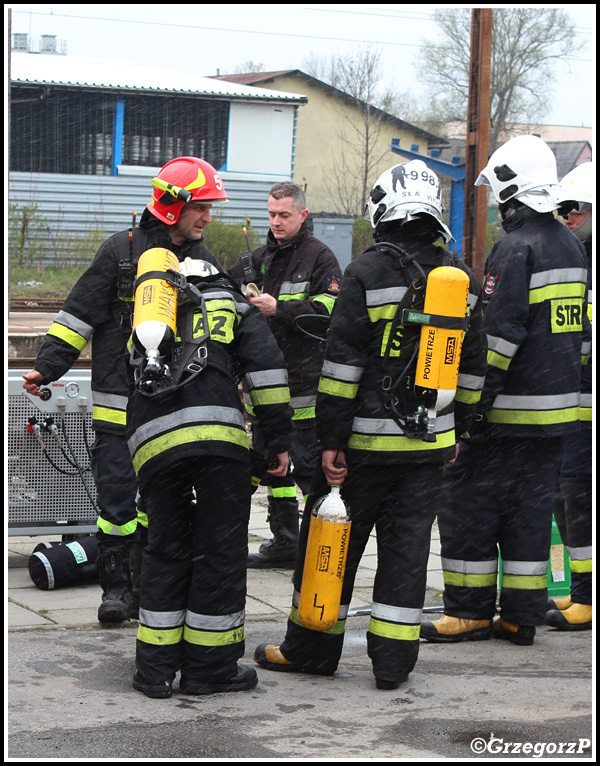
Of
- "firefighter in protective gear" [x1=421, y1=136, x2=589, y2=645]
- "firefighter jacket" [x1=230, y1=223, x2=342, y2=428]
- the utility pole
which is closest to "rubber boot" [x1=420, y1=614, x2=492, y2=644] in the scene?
"firefighter in protective gear" [x1=421, y1=136, x2=589, y2=645]

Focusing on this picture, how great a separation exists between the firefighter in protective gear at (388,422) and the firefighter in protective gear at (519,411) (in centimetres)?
68

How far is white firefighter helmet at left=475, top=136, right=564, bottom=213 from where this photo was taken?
16.8 feet

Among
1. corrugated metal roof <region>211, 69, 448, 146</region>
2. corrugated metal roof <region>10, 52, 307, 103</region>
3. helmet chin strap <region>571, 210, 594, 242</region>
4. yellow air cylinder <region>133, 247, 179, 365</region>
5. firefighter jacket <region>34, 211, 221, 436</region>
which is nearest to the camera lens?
yellow air cylinder <region>133, 247, 179, 365</region>

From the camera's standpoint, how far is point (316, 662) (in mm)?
4465

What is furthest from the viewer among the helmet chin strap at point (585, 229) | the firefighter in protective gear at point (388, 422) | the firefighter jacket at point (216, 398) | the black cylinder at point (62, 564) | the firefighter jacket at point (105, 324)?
the black cylinder at point (62, 564)

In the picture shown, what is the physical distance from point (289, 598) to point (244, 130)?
24.1m

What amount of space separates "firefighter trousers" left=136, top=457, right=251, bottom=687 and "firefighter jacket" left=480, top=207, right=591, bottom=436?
158 cm

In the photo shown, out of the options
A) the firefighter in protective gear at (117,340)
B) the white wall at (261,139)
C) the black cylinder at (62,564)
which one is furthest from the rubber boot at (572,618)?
the white wall at (261,139)

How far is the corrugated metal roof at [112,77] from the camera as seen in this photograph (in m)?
24.7

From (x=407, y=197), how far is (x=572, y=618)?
260cm

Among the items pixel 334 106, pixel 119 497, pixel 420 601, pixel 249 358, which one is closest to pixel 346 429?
pixel 249 358

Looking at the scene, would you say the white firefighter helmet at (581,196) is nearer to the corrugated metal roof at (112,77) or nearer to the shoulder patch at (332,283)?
the shoulder patch at (332,283)

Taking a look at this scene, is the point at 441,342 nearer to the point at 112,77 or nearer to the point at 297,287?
the point at 297,287

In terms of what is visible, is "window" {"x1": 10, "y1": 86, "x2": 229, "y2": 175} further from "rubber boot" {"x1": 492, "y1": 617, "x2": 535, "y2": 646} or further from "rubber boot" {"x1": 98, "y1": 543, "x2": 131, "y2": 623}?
"rubber boot" {"x1": 492, "y1": 617, "x2": 535, "y2": 646}
